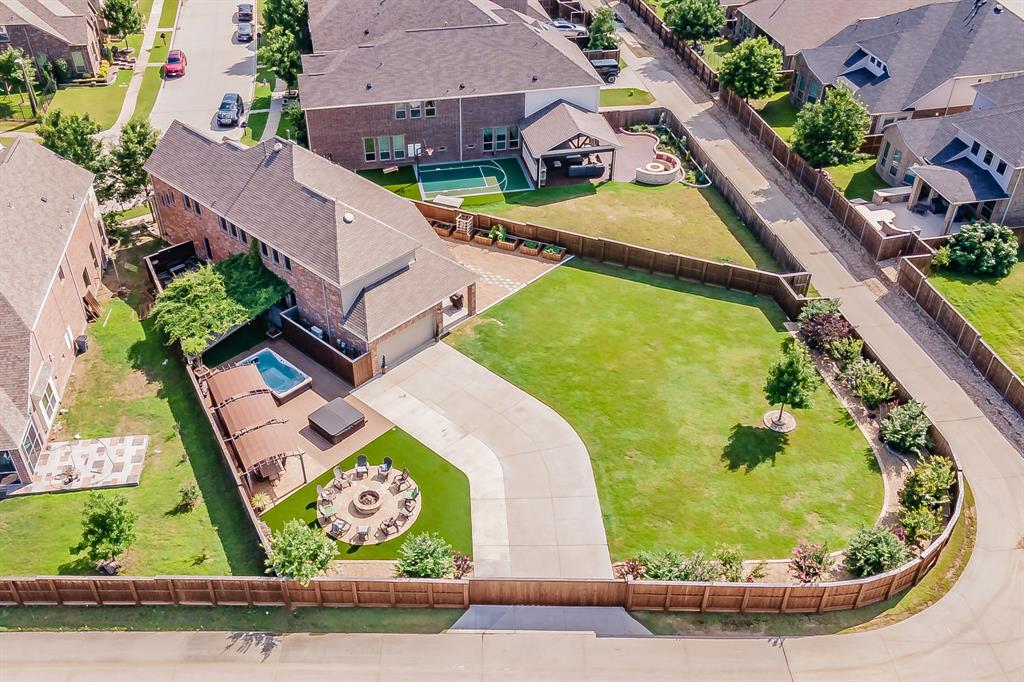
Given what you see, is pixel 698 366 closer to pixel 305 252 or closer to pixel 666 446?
pixel 666 446

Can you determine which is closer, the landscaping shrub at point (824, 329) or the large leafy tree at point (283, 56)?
the landscaping shrub at point (824, 329)

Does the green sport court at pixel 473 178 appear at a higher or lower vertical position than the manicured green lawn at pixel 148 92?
lower

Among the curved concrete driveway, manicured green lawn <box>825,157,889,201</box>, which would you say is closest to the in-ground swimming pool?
the curved concrete driveway

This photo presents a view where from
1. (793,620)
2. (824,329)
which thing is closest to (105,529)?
(793,620)

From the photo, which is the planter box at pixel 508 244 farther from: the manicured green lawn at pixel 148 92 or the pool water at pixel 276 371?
the manicured green lawn at pixel 148 92

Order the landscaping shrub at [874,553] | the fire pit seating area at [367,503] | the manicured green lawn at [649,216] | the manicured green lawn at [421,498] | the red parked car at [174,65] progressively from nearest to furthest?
the landscaping shrub at [874,553], the manicured green lawn at [421,498], the fire pit seating area at [367,503], the manicured green lawn at [649,216], the red parked car at [174,65]

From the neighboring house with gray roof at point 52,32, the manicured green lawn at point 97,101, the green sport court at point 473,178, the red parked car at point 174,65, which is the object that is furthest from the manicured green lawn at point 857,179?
the neighboring house with gray roof at point 52,32

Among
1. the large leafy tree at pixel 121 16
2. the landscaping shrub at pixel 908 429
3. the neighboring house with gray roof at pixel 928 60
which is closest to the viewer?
the landscaping shrub at pixel 908 429
